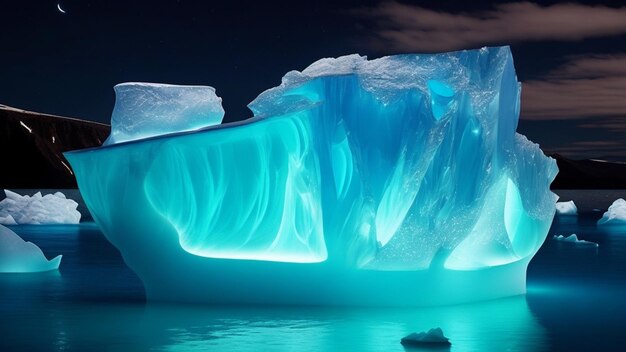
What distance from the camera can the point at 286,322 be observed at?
11.7 meters

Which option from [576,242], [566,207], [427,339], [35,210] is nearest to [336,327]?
[427,339]

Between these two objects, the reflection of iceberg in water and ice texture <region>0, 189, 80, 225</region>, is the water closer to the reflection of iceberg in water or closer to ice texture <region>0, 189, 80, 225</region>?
the reflection of iceberg in water

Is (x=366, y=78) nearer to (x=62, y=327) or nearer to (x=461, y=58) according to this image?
(x=461, y=58)

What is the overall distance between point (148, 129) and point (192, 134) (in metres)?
1.54

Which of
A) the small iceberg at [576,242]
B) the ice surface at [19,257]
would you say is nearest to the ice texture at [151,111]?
the ice surface at [19,257]

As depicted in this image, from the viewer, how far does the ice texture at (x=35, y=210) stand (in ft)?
123

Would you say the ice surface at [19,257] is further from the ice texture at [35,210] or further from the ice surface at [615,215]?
the ice surface at [615,215]

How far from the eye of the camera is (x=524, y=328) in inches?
463

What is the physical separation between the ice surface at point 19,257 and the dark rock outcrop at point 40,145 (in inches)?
5664

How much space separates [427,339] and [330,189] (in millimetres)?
2661

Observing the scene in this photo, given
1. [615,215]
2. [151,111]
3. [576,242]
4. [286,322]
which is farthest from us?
[615,215]

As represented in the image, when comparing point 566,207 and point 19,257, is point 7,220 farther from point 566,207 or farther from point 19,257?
point 566,207

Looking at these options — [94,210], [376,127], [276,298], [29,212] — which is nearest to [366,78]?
[376,127]

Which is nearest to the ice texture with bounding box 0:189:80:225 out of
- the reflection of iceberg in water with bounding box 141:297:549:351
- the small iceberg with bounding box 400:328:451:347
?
the reflection of iceberg in water with bounding box 141:297:549:351
